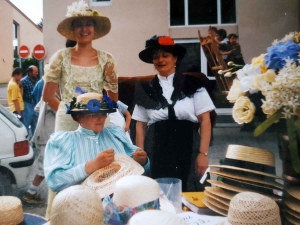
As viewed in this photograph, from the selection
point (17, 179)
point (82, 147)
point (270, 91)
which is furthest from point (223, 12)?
point (17, 179)

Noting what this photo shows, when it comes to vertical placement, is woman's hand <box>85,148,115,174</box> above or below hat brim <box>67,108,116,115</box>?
below

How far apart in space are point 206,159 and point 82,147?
56cm

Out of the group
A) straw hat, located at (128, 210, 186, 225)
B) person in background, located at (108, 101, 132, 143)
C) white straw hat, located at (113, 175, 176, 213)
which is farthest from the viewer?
person in background, located at (108, 101, 132, 143)

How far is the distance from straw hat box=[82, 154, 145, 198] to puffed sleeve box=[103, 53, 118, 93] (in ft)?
1.07

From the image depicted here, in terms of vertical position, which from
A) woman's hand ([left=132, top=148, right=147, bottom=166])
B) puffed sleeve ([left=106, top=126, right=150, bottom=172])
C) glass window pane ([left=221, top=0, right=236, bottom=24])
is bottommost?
woman's hand ([left=132, top=148, right=147, bottom=166])

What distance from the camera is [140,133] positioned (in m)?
1.59

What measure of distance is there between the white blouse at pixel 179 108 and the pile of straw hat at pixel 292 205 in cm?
60

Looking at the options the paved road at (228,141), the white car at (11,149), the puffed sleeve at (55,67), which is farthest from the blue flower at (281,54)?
the white car at (11,149)

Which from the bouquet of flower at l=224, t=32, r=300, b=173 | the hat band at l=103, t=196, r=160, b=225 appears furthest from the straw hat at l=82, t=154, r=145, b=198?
the bouquet of flower at l=224, t=32, r=300, b=173

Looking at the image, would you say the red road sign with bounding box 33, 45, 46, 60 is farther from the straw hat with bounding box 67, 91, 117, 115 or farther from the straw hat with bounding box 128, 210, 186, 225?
the straw hat with bounding box 128, 210, 186, 225

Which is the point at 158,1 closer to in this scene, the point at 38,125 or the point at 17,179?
the point at 38,125

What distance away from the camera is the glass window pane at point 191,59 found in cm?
148

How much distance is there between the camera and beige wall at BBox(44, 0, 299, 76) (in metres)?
1.33

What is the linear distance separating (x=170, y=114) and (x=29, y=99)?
2.14 ft
